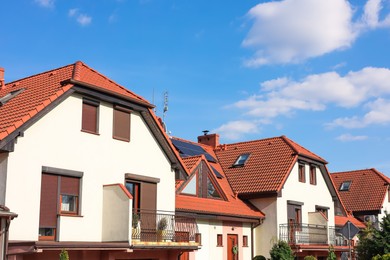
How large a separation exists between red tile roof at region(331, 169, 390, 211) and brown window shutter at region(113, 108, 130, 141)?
27.7 m

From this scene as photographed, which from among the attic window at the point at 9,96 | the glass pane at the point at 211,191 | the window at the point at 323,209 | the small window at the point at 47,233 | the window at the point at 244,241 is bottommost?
the window at the point at 244,241

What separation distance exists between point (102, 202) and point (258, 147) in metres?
16.8

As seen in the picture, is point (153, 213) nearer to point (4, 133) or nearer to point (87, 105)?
point (87, 105)

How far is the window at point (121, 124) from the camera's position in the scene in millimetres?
19969

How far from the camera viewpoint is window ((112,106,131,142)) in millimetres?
19969

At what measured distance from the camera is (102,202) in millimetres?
18766

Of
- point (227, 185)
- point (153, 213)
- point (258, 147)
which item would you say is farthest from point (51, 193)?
point (258, 147)

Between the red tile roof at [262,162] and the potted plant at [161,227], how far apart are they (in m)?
9.73

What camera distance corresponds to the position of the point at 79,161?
1811 cm

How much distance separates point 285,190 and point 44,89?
1602 cm

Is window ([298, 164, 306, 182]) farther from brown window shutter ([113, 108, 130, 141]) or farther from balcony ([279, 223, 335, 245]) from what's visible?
brown window shutter ([113, 108, 130, 141])

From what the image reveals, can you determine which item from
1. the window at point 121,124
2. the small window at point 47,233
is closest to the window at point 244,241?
the window at point 121,124

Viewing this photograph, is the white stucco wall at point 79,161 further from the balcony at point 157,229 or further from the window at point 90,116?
the balcony at point 157,229

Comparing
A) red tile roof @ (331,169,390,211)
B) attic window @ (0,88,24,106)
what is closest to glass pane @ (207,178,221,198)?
attic window @ (0,88,24,106)
